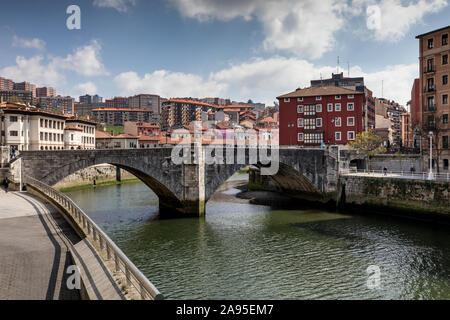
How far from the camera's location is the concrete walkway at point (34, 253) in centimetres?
1027

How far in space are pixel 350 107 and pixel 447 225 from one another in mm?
39672

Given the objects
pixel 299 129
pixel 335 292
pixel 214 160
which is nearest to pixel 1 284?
pixel 335 292

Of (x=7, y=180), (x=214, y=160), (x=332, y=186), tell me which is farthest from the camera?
(x=332, y=186)

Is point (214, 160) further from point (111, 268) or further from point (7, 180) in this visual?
point (111, 268)

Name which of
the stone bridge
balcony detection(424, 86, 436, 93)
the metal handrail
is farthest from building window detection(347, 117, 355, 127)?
the metal handrail

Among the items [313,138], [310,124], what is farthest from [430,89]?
[313,138]

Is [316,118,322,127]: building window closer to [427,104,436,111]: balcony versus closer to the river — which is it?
[427,104,436,111]: balcony

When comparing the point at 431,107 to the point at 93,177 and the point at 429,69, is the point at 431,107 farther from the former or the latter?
the point at 93,177

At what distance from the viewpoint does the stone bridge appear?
30.7 m

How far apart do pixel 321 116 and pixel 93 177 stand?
46.9 m

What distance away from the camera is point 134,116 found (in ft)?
579

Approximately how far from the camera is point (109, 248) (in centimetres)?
1163

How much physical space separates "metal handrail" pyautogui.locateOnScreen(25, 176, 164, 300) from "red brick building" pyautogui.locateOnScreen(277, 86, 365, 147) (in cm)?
5502

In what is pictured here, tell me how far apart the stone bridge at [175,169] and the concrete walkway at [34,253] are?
10002 mm
